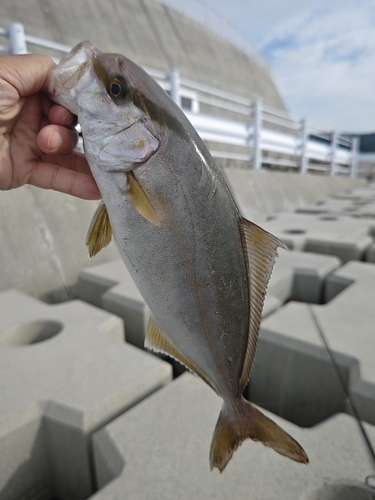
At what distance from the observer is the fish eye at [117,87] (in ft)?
3.46

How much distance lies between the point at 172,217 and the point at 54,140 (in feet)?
2.05

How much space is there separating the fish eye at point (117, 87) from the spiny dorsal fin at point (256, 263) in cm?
53

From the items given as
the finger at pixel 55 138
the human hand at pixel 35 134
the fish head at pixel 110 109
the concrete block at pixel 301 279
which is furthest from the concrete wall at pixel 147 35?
the fish head at pixel 110 109

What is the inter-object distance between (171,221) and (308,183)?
8430 millimetres

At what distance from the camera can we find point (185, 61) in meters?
15.5

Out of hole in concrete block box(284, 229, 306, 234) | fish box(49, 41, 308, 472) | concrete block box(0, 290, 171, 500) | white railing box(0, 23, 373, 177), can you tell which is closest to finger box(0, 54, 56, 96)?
fish box(49, 41, 308, 472)

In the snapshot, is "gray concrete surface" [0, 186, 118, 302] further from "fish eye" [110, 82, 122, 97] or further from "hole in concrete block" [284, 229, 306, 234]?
"hole in concrete block" [284, 229, 306, 234]

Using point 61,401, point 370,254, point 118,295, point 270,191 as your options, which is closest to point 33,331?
point 118,295

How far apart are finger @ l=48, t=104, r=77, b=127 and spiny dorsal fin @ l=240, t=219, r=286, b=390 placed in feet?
2.65

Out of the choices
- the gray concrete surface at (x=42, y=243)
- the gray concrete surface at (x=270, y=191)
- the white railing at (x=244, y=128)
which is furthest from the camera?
the gray concrete surface at (x=270, y=191)

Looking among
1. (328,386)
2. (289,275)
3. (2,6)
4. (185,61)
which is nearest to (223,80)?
(185,61)

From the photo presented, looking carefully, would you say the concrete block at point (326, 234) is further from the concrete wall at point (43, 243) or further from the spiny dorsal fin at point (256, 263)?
the spiny dorsal fin at point (256, 263)

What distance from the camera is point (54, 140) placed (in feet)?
4.35

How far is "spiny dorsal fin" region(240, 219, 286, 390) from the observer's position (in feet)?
3.60
